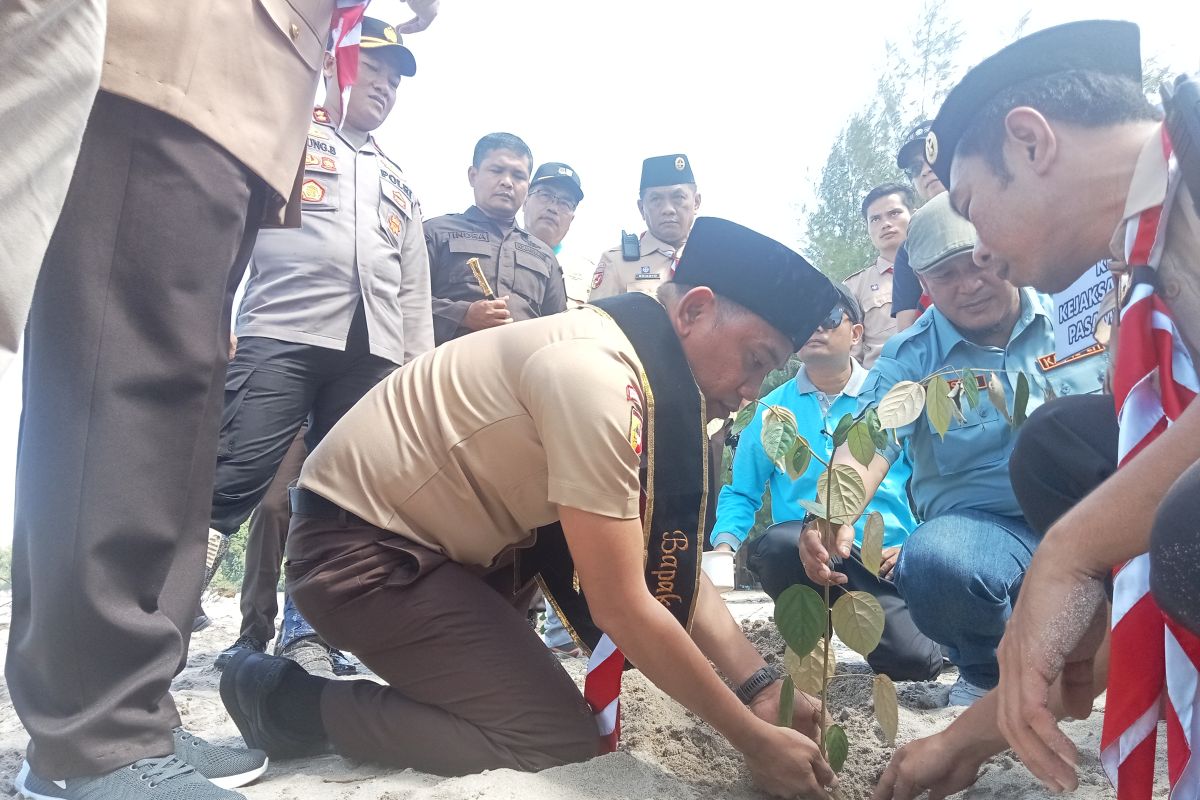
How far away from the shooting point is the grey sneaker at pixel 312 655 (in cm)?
262

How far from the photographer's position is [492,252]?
4.01m

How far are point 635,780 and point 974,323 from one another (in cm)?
161

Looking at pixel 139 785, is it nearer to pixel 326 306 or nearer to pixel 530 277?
pixel 326 306

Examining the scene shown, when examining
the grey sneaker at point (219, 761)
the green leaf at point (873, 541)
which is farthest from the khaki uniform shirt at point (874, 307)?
the grey sneaker at point (219, 761)

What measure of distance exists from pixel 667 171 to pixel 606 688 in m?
3.75

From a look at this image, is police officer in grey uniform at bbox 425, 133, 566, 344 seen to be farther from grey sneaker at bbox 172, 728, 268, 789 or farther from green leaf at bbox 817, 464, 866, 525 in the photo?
grey sneaker at bbox 172, 728, 268, 789

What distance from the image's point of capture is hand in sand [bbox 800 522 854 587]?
1.85m

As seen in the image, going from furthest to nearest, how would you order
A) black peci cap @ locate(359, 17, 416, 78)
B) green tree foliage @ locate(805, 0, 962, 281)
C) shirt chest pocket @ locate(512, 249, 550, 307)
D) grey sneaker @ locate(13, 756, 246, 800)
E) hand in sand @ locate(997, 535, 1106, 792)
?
green tree foliage @ locate(805, 0, 962, 281) < shirt chest pocket @ locate(512, 249, 550, 307) < black peci cap @ locate(359, 17, 416, 78) < grey sneaker @ locate(13, 756, 246, 800) < hand in sand @ locate(997, 535, 1106, 792)

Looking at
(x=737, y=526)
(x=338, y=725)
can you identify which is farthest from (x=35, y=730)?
(x=737, y=526)

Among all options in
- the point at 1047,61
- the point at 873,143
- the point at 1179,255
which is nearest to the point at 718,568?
the point at 1047,61

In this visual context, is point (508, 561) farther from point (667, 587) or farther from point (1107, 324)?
point (1107, 324)

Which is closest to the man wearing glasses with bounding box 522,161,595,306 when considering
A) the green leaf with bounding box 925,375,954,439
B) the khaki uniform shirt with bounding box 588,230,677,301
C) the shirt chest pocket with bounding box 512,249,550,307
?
the khaki uniform shirt with bounding box 588,230,677,301

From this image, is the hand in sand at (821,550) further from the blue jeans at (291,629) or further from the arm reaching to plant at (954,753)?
the blue jeans at (291,629)

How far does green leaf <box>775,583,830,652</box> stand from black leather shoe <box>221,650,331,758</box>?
978 mm
